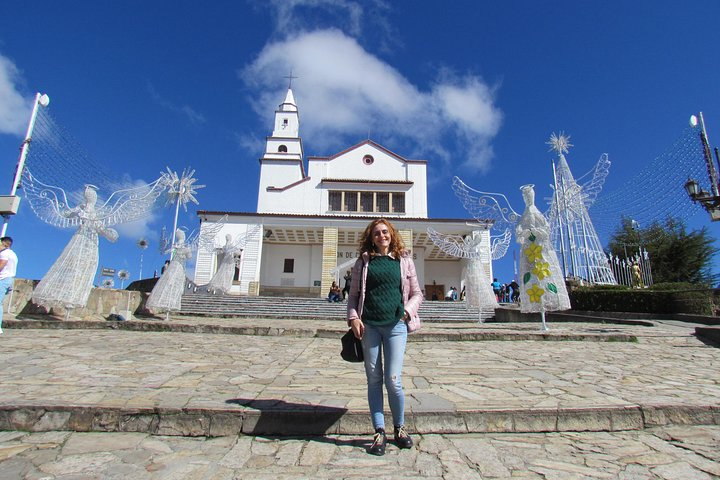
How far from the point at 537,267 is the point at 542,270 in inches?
5.4

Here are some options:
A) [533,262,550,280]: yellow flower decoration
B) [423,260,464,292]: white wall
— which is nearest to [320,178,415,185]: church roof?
[423,260,464,292]: white wall

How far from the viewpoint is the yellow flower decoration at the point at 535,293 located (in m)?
9.91

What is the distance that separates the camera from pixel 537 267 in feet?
33.4

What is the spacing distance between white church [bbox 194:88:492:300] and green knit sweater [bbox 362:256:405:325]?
22.1 m

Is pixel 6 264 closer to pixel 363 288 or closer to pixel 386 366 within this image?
pixel 363 288

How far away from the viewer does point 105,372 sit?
4.00 meters

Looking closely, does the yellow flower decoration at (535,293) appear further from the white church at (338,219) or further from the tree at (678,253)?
the tree at (678,253)

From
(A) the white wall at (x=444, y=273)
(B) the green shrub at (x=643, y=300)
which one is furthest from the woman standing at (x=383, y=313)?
(A) the white wall at (x=444, y=273)

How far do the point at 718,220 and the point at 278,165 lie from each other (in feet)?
96.6

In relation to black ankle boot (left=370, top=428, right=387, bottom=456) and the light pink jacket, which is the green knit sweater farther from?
black ankle boot (left=370, top=428, right=387, bottom=456)

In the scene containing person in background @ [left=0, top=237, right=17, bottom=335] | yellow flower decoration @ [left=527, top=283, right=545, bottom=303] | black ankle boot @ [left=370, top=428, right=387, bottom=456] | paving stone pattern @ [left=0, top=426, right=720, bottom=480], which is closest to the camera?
paving stone pattern @ [left=0, top=426, right=720, bottom=480]

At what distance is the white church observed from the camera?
2530 centimetres

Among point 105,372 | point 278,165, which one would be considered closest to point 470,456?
point 105,372

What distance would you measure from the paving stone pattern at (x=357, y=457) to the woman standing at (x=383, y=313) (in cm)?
23
